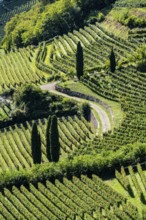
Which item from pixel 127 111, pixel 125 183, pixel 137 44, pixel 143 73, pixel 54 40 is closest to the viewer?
pixel 125 183

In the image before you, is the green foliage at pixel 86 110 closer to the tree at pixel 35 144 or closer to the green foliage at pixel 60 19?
the tree at pixel 35 144

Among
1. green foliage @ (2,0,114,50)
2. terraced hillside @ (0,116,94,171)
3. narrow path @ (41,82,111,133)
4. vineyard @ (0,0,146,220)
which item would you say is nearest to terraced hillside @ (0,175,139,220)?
vineyard @ (0,0,146,220)

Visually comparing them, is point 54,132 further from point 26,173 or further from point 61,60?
point 61,60

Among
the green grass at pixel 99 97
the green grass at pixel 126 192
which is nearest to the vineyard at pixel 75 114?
the green grass at pixel 126 192

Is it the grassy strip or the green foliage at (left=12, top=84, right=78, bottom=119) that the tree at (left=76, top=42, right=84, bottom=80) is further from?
the grassy strip

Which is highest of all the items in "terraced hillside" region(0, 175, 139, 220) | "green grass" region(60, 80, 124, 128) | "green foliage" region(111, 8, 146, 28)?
"green foliage" region(111, 8, 146, 28)

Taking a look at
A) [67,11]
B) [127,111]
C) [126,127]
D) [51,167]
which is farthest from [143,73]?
[67,11]
